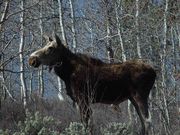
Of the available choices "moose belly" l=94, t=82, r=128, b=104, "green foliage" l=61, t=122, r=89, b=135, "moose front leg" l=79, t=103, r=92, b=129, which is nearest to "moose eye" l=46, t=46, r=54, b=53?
"moose belly" l=94, t=82, r=128, b=104

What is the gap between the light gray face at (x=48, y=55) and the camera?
10062 mm

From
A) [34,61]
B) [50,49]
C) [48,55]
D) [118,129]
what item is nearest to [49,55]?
[48,55]

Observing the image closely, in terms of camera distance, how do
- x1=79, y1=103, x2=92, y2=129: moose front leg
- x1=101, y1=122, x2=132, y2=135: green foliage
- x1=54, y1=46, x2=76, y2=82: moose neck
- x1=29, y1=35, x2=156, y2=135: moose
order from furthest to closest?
x1=54, y1=46, x2=76, y2=82: moose neck → x1=29, y1=35, x2=156, y2=135: moose → x1=101, y1=122, x2=132, y2=135: green foliage → x1=79, y1=103, x2=92, y2=129: moose front leg

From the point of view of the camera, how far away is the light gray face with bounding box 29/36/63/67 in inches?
396

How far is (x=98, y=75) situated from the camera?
10.2 m

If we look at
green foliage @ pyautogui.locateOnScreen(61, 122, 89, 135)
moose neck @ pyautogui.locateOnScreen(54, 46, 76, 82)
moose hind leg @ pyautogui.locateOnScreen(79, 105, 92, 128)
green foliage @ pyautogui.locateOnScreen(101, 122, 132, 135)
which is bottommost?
green foliage @ pyautogui.locateOnScreen(101, 122, 132, 135)

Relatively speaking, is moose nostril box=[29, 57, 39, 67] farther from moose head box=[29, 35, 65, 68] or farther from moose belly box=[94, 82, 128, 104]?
moose belly box=[94, 82, 128, 104]

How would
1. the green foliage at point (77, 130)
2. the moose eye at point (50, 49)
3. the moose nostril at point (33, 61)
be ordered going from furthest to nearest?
1. the moose eye at point (50, 49)
2. the moose nostril at point (33, 61)
3. the green foliage at point (77, 130)

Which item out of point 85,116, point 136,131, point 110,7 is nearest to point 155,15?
point 110,7

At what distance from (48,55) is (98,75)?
107 cm

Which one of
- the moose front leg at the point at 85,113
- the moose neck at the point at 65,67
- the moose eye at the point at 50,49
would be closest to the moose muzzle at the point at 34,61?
the moose eye at the point at 50,49

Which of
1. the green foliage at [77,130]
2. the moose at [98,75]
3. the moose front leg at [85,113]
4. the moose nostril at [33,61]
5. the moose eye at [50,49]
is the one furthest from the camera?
the moose eye at [50,49]

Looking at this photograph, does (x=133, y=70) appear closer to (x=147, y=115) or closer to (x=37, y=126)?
(x=147, y=115)

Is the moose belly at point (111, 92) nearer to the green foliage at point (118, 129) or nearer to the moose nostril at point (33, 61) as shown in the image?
the green foliage at point (118, 129)
